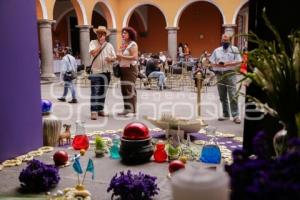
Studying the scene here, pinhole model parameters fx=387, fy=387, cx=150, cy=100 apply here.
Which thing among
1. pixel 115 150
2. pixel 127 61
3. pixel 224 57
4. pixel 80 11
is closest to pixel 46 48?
pixel 80 11

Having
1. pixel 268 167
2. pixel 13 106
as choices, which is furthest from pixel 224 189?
pixel 13 106

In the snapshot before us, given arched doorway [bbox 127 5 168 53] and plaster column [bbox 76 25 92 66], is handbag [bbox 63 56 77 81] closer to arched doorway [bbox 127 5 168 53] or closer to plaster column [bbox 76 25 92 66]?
plaster column [bbox 76 25 92 66]

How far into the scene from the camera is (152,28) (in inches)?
876

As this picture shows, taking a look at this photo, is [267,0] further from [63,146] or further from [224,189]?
[63,146]

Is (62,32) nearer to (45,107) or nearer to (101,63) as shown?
(101,63)

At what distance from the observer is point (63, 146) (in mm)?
4375

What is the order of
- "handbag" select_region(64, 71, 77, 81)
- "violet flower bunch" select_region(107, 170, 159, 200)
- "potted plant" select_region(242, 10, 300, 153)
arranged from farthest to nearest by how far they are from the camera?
1. "handbag" select_region(64, 71, 77, 81)
2. "violet flower bunch" select_region(107, 170, 159, 200)
3. "potted plant" select_region(242, 10, 300, 153)

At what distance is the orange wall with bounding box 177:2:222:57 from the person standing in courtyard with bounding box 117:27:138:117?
15847mm

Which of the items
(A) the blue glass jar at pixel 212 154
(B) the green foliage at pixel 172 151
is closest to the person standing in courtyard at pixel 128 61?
(B) the green foliage at pixel 172 151

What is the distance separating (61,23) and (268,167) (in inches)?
843

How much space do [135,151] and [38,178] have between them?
3.08 ft

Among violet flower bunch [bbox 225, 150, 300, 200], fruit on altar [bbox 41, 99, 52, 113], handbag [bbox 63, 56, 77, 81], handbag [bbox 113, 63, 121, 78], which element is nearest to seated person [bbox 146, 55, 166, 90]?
handbag [bbox 63, 56, 77, 81]

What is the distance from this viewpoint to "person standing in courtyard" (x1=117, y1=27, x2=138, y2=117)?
5.84m

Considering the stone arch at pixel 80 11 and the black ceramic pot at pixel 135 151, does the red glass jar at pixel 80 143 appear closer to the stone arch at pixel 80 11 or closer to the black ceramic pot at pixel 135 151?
the black ceramic pot at pixel 135 151
